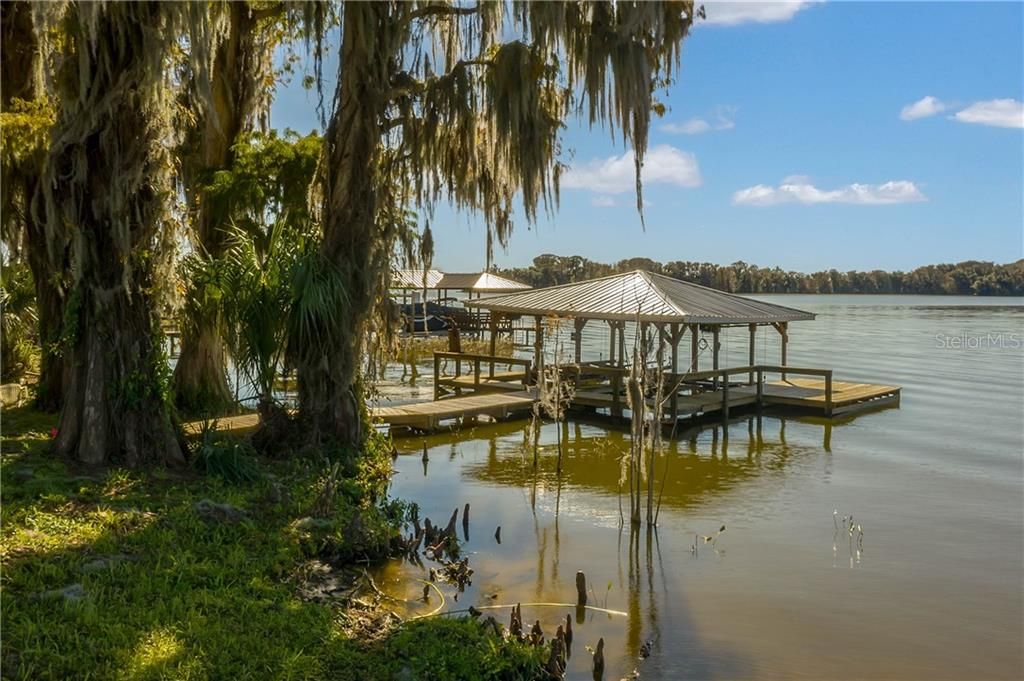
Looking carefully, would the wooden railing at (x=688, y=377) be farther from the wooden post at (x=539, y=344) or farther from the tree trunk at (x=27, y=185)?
the tree trunk at (x=27, y=185)

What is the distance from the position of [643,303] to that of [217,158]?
884 cm

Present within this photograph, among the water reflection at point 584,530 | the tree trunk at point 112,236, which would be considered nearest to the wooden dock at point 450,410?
the water reflection at point 584,530

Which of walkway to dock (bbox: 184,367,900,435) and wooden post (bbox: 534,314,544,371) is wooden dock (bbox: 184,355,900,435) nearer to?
walkway to dock (bbox: 184,367,900,435)

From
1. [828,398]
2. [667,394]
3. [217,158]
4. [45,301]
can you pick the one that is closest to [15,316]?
[45,301]

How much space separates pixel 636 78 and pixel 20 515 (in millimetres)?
7100

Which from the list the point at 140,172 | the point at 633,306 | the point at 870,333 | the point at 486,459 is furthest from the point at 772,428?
the point at 870,333

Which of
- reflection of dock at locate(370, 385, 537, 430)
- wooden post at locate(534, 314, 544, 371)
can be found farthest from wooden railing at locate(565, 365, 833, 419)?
wooden post at locate(534, 314, 544, 371)

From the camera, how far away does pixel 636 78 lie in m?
9.36

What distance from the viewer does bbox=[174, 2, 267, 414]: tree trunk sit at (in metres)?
12.8

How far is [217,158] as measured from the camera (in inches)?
516

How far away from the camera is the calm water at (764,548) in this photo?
6.72 metres

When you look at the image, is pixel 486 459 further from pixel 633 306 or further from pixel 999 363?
pixel 999 363

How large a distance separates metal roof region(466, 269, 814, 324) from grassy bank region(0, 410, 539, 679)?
9563 millimetres

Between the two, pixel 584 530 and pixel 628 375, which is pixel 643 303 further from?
pixel 584 530
